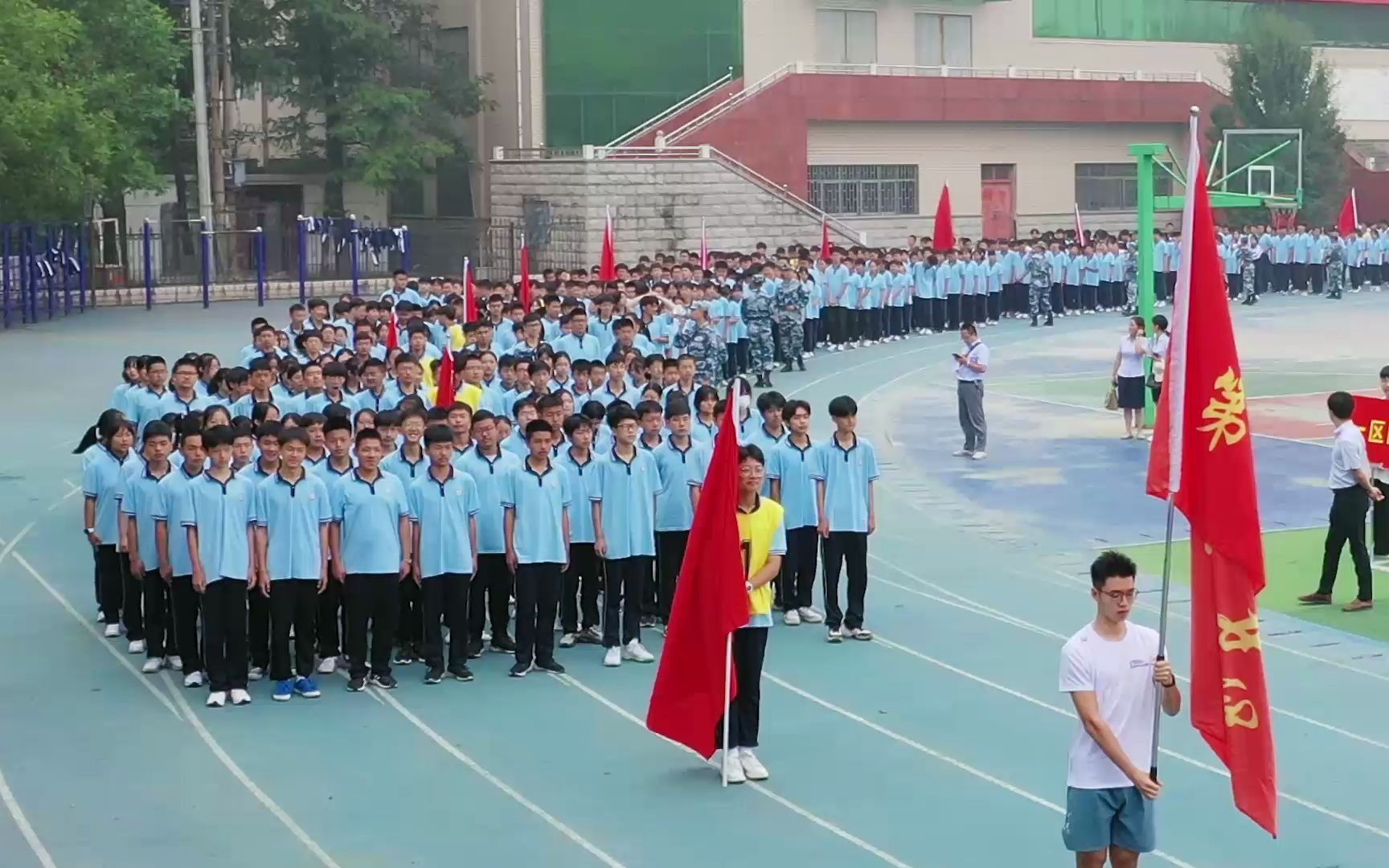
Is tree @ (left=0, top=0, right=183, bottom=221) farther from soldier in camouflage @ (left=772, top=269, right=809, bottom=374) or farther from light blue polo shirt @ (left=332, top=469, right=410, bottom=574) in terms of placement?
light blue polo shirt @ (left=332, top=469, right=410, bottom=574)

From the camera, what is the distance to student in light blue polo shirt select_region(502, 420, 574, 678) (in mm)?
11742

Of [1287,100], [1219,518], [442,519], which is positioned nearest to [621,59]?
[1287,100]

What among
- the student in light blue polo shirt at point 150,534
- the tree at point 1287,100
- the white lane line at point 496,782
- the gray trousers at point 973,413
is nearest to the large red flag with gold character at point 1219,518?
the white lane line at point 496,782

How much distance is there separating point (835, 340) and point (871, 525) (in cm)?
1927

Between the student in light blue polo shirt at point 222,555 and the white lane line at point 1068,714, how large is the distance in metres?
4.10

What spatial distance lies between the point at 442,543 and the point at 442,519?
15cm

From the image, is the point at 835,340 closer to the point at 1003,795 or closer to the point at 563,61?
the point at 563,61

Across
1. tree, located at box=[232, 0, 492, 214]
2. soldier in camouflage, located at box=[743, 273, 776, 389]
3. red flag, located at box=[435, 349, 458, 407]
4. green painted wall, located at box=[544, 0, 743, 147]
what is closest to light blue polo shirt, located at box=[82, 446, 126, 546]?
red flag, located at box=[435, 349, 458, 407]

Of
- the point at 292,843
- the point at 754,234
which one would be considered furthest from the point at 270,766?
the point at 754,234

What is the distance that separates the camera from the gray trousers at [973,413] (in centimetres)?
2033

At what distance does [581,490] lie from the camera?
12.3m

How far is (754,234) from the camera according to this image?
42.9 meters

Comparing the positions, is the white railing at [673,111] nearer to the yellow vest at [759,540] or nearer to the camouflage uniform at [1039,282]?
the camouflage uniform at [1039,282]

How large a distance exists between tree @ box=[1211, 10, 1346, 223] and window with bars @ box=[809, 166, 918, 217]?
842 centimetres
